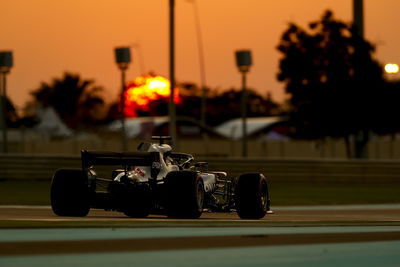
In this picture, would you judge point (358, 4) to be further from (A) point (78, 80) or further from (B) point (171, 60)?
(A) point (78, 80)

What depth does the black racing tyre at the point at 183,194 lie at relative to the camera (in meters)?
16.7

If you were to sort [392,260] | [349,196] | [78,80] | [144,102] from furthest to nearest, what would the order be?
[78,80], [144,102], [349,196], [392,260]

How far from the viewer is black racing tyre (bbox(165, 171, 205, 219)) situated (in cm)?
1667

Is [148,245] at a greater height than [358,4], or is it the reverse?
[358,4]

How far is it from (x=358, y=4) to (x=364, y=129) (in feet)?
22.6

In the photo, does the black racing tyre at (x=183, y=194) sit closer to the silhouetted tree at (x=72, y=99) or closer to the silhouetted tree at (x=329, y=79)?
the silhouetted tree at (x=329, y=79)

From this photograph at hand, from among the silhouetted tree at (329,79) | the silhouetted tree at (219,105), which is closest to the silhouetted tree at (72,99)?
the silhouetted tree at (219,105)

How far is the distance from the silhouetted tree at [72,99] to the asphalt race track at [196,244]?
100055 mm

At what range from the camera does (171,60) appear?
3734 cm

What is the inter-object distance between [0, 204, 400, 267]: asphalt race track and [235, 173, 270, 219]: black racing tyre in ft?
6.87

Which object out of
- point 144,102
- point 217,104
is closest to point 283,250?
point 144,102

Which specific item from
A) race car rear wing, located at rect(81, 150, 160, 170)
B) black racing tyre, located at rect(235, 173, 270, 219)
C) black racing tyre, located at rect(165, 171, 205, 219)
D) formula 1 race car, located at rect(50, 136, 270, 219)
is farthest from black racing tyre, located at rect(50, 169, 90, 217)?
black racing tyre, located at rect(235, 173, 270, 219)

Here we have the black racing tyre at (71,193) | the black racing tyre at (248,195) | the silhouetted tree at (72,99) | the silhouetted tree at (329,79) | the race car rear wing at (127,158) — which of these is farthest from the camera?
the silhouetted tree at (72,99)

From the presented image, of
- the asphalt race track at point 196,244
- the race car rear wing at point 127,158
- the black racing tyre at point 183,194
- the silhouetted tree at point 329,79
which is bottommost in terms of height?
the asphalt race track at point 196,244
